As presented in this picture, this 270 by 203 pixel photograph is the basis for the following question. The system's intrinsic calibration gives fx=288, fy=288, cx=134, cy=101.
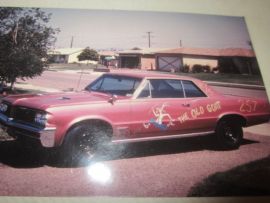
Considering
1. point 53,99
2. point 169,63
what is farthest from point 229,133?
point 53,99

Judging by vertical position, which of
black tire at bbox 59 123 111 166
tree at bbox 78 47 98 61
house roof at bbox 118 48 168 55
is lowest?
black tire at bbox 59 123 111 166

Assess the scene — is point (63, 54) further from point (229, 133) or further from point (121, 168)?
point (229, 133)

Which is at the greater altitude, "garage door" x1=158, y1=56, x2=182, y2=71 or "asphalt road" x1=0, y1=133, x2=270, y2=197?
"garage door" x1=158, y1=56, x2=182, y2=71

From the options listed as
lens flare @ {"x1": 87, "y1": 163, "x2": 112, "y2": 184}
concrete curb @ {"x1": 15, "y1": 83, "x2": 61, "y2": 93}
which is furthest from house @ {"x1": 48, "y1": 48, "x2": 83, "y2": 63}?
lens flare @ {"x1": 87, "y1": 163, "x2": 112, "y2": 184}

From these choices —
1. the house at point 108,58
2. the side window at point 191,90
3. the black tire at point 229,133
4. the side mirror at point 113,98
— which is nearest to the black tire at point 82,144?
the side mirror at point 113,98

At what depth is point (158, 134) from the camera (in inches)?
102

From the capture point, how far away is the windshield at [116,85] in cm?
264

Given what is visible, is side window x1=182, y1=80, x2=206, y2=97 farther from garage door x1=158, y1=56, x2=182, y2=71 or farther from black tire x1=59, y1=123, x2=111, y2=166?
black tire x1=59, y1=123, x2=111, y2=166

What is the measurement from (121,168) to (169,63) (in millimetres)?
1085

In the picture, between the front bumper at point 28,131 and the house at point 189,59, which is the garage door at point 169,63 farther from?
the front bumper at point 28,131

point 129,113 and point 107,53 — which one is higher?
point 107,53

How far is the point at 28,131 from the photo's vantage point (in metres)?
2.37

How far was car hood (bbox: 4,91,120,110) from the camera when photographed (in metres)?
2.40

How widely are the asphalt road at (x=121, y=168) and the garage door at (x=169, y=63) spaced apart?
65 cm
